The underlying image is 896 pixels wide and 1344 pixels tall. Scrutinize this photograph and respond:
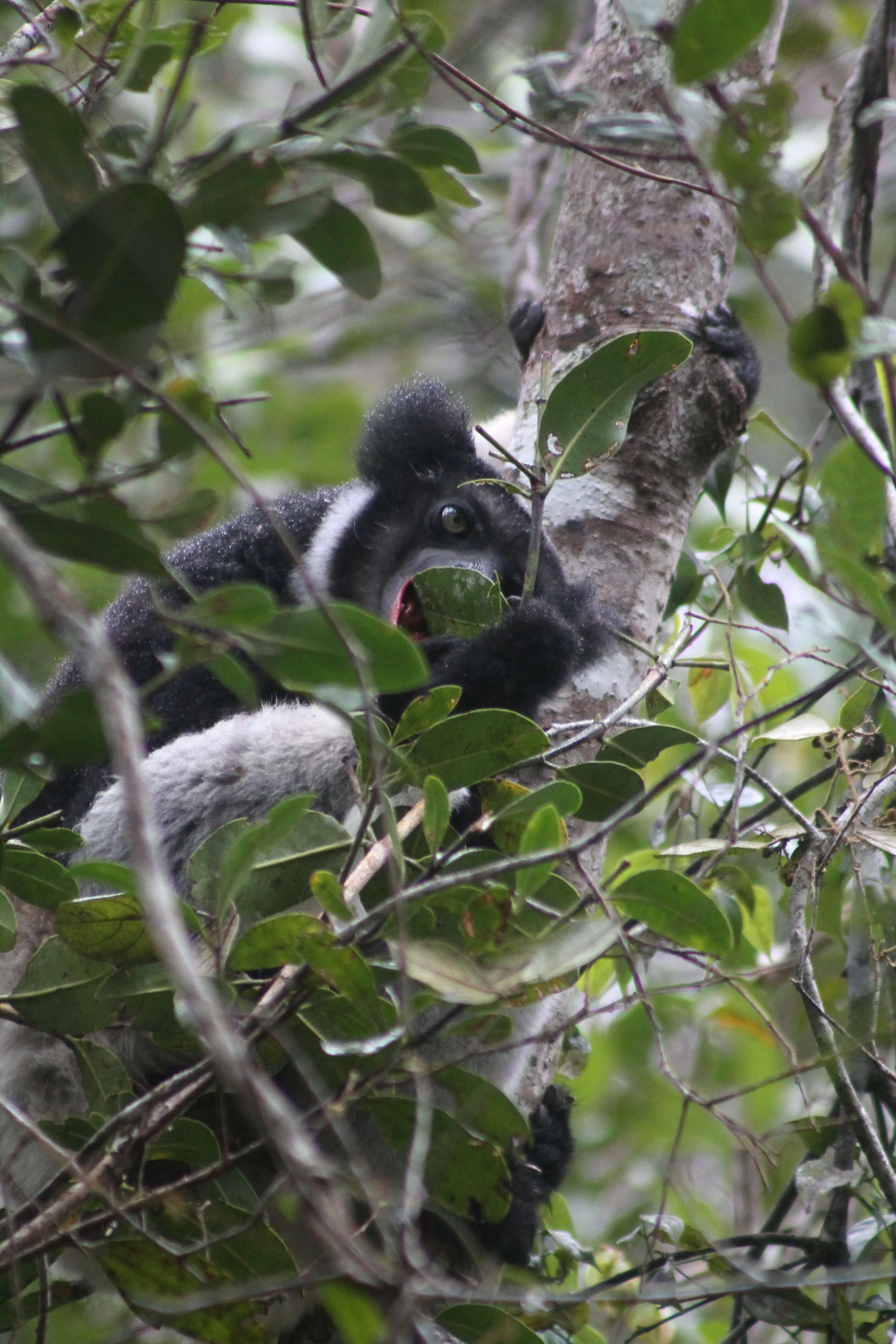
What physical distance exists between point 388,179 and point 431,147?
93 mm

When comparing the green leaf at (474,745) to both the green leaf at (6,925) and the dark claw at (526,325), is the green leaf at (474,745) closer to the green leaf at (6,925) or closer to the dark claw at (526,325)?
the green leaf at (6,925)

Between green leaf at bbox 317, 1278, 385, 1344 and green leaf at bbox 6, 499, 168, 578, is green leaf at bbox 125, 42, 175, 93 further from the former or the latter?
green leaf at bbox 317, 1278, 385, 1344

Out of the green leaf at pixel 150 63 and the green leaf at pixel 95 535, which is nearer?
the green leaf at pixel 95 535

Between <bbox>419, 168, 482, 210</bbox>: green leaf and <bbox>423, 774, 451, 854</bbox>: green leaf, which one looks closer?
<bbox>423, 774, 451, 854</bbox>: green leaf

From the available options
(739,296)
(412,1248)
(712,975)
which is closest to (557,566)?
(712,975)

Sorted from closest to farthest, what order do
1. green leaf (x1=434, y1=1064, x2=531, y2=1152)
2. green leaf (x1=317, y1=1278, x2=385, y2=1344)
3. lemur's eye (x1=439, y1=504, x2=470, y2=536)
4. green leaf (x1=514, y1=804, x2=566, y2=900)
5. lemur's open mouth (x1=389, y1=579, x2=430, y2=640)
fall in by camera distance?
green leaf (x1=317, y1=1278, x2=385, y2=1344), green leaf (x1=514, y1=804, x2=566, y2=900), green leaf (x1=434, y1=1064, x2=531, y2=1152), lemur's open mouth (x1=389, y1=579, x2=430, y2=640), lemur's eye (x1=439, y1=504, x2=470, y2=536)

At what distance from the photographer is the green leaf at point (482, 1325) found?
1558 millimetres

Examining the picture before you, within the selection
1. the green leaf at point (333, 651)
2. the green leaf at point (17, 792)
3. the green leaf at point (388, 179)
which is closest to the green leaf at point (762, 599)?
the green leaf at point (388, 179)

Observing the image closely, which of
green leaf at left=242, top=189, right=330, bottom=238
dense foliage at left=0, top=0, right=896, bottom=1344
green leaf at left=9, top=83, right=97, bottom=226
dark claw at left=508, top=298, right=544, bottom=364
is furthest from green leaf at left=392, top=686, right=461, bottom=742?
dark claw at left=508, top=298, right=544, bottom=364

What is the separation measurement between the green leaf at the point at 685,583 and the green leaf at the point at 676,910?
1.31m

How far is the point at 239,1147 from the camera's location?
5.71 feet

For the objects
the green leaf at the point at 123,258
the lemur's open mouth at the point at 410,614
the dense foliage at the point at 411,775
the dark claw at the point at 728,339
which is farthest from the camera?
the lemur's open mouth at the point at 410,614

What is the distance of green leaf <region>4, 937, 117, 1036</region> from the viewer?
1.55m

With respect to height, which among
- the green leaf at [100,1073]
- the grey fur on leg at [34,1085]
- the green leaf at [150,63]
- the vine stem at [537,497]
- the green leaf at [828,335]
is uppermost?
the green leaf at [150,63]
